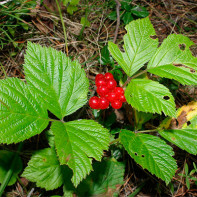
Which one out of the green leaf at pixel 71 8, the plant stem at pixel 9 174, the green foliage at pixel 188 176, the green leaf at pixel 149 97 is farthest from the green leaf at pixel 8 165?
the green leaf at pixel 71 8

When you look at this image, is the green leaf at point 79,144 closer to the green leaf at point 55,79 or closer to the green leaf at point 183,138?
the green leaf at point 55,79

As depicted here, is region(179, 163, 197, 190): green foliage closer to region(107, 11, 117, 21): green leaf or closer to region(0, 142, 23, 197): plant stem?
region(0, 142, 23, 197): plant stem

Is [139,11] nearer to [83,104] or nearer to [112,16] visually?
[112,16]

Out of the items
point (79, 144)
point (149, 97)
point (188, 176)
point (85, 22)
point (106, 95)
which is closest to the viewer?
point (79, 144)

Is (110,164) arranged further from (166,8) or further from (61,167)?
(166,8)

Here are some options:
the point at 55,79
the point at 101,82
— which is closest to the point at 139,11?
the point at 101,82

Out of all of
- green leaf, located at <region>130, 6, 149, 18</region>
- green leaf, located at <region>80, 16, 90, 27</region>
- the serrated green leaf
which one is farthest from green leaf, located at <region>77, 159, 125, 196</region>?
green leaf, located at <region>130, 6, 149, 18</region>
